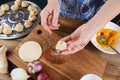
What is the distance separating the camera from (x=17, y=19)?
1138 mm

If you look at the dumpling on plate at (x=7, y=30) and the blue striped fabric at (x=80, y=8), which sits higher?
the blue striped fabric at (x=80, y=8)

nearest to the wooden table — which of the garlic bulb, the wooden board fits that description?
the wooden board

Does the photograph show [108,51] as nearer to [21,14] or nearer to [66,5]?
[66,5]

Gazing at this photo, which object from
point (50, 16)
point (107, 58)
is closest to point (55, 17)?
point (50, 16)

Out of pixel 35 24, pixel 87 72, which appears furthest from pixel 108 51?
pixel 35 24

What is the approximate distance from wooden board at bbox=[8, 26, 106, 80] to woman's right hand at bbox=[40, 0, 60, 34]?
0.25 feet

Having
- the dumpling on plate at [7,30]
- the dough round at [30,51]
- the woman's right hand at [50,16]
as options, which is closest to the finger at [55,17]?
the woman's right hand at [50,16]

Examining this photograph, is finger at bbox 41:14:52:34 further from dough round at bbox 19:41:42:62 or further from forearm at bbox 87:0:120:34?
forearm at bbox 87:0:120:34

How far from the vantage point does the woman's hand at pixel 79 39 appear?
870 mm

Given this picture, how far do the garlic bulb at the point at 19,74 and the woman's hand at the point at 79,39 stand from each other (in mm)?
165

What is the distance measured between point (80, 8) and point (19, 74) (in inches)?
17.1

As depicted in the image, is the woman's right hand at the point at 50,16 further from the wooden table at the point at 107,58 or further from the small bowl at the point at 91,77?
the small bowl at the point at 91,77

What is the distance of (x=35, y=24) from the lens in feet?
3.65

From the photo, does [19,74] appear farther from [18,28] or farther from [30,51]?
[18,28]
